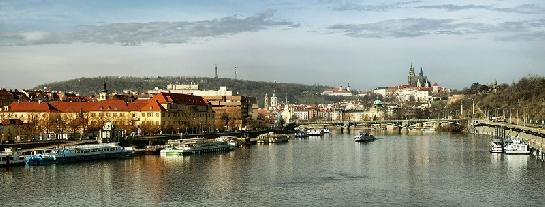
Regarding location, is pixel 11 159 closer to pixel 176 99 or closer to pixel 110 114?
pixel 110 114

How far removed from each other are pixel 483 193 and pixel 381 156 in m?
24.9

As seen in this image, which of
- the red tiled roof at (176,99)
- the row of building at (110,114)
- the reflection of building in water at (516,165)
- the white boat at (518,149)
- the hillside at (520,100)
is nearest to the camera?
the reflection of building in water at (516,165)

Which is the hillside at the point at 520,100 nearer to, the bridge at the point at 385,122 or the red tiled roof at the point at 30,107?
the bridge at the point at 385,122

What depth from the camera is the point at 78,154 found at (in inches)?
2217

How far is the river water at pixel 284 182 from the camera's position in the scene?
117ft

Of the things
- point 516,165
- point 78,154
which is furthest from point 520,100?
point 78,154

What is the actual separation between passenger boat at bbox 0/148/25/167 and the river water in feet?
4.27

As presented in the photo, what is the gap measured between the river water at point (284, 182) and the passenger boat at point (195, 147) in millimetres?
3448

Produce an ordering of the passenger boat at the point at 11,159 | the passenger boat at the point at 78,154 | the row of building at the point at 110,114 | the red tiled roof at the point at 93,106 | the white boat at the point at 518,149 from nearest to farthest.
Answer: the passenger boat at the point at 11,159, the passenger boat at the point at 78,154, the white boat at the point at 518,149, the row of building at the point at 110,114, the red tiled roof at the point at 93,106

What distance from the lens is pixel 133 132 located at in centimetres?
8044

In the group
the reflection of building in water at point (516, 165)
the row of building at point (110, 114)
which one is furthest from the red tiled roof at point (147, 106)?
the reflection of building in water at point (516, 165)

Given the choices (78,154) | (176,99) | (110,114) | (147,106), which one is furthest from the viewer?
(176,99)

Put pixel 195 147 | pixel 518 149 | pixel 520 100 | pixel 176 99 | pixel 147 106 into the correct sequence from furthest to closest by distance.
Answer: pixel 520 100, pixel 176 99, pixel 147 106, pixel 195 147, pixel 518 149

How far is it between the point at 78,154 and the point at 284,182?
19.5m
